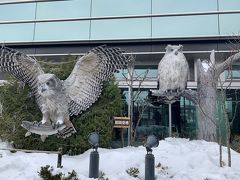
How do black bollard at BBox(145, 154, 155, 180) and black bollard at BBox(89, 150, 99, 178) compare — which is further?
black bollard at BBox(89, 150, 99, 178)

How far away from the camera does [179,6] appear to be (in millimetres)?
17328

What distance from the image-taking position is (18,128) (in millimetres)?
10641

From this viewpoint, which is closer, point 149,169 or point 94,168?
point 149,169

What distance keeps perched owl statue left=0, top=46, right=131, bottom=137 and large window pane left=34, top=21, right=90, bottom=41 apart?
815cm

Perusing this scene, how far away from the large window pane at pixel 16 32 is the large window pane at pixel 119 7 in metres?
3.99

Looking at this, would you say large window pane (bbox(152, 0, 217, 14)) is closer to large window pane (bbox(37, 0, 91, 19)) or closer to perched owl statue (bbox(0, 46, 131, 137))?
large window pane (bbox(37, 0, 91, 19))

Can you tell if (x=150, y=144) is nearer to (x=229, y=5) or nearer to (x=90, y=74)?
(x=90, y=74)

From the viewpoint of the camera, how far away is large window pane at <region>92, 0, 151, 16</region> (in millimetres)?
17547

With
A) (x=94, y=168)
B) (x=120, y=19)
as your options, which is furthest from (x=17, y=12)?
(x=94, y=168)

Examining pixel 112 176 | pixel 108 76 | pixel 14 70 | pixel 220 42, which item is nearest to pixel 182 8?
pixel 220 42

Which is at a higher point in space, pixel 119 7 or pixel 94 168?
pixel 119 7

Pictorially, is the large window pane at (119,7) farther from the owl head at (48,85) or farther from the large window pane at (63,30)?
the owl head at (48,85)

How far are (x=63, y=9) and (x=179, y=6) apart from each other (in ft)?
21.8

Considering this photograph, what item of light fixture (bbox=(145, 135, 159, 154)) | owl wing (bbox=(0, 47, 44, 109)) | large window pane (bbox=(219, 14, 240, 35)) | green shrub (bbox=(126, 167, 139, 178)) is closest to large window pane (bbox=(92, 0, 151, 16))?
large window pane (bbox=(219, 14, 240, 35))
